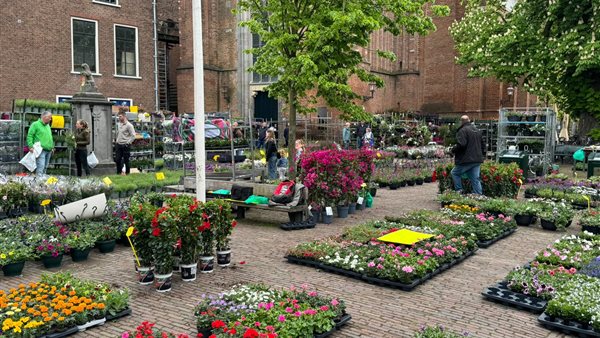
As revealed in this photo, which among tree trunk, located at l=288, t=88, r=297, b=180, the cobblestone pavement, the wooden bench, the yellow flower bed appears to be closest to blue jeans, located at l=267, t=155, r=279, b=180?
tree trunk, located at l=288, t=88, r=297, b=180

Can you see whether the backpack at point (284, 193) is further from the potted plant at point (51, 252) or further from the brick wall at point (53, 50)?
the brick wall at point (53, 50)

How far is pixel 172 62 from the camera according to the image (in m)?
42.5

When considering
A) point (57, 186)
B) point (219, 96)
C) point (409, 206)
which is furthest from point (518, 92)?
point (57, 186)

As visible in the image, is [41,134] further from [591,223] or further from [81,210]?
[591,223]

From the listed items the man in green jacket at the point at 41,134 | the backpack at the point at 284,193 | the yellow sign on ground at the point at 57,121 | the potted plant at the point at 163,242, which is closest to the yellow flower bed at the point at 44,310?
the potted plant at the point at 163,242

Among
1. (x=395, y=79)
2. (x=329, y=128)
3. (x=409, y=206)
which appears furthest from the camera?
(x=395, y=79)

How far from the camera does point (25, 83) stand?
1125 inches

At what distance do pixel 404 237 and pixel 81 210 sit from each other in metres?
5.39

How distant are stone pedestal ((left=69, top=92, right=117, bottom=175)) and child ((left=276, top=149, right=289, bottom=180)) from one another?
→ 589 cm

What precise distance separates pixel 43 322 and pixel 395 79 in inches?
1526

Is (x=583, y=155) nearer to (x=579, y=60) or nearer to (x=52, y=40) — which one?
(x=579, y=60)

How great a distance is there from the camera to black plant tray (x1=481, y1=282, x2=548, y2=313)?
6.06 m

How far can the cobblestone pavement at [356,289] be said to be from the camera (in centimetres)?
563

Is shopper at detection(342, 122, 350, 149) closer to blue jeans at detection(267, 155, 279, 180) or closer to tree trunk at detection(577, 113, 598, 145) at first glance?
blue jeans at detection(267, 155, 279, 180)
